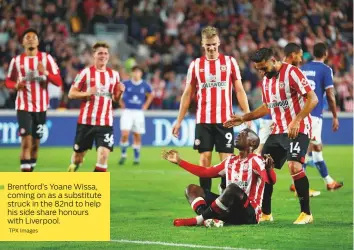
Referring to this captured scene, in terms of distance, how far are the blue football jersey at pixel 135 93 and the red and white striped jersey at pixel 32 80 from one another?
6.30 m

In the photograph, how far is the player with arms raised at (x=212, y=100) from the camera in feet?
38.0

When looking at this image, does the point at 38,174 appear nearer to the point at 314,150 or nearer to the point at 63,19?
the point at 314,150

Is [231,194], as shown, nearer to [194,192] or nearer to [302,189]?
[194,192]

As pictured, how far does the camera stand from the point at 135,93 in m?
20.6

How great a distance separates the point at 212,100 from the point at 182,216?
5.15 feet

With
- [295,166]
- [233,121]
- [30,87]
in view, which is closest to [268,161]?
[295,166]

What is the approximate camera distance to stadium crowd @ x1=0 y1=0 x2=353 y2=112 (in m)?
25.3

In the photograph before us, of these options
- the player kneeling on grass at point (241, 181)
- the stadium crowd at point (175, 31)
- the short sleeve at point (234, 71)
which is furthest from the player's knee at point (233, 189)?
the stadium crowd at point (175, 31)

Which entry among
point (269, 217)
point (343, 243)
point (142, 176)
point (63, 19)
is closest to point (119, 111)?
point (63, 19)

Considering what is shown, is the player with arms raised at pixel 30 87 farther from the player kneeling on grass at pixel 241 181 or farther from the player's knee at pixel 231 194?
the player's knee at pixel 231 194

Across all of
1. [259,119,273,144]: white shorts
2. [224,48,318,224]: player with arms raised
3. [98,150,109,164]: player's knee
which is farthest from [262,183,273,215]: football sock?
[259,119,273,144]: white shorts

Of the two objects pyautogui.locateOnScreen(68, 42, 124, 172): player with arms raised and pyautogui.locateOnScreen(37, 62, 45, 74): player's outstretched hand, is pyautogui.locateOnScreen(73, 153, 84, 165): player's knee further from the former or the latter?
pyautogui.locateOnScreen(37, 62, 45, 74): player's outstretched hand

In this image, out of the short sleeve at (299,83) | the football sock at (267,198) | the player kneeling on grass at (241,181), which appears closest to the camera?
the player kneeling on grass at (241,181)

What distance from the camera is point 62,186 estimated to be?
782 centimetres
